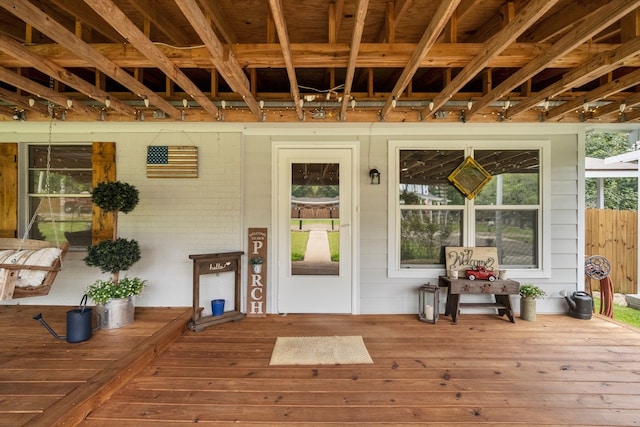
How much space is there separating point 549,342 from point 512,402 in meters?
1.35

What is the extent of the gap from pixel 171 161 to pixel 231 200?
36.9 inches

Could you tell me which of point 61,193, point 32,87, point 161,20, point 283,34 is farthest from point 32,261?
point 283,34

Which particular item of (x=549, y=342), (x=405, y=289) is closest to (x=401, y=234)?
(x=405, y=289)

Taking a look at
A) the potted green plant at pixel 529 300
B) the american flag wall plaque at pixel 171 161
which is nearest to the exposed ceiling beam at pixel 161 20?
the american flag wall plaque at pixel 171 161

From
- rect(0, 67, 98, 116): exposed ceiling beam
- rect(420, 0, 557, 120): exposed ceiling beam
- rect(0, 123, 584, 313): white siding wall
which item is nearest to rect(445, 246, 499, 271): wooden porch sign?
rect(0, 123, 584, 313): white siding wall

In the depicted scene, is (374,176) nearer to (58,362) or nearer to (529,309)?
(529,309)

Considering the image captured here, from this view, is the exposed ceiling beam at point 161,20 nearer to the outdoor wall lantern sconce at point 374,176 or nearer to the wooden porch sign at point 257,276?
the wooden porch sign at point 257,276

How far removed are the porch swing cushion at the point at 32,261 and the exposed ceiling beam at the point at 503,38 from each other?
4108 mm

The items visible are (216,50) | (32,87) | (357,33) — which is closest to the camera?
(357,33)

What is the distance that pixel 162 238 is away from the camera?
3.73 meters

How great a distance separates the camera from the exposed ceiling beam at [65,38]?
163 cm

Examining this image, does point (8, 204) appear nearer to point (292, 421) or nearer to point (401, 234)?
point (292, 421)

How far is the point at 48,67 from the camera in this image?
2.27 meters

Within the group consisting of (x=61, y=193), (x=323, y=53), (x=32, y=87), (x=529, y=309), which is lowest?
(x=529, y=309)
